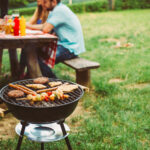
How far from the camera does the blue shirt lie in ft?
14.6

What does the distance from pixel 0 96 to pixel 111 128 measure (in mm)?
1529

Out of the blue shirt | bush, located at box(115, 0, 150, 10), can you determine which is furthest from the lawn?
bush, located at box(115, 0, 150, 10)

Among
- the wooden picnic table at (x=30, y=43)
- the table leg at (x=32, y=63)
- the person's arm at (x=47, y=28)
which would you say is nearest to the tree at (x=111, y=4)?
the person's arm at (x=47, y=28)

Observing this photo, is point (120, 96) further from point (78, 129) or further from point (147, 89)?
point (78, 129)

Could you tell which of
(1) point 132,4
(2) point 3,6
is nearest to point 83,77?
(2) point 3,6

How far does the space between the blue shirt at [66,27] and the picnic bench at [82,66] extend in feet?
0.67

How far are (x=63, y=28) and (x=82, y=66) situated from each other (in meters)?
0.80

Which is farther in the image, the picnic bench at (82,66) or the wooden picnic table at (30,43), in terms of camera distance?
the picnic bench at (82,66)

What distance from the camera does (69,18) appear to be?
15.0ft

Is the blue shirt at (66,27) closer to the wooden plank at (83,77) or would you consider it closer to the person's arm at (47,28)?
the person's arm at (47,28)

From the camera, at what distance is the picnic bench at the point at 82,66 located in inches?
169

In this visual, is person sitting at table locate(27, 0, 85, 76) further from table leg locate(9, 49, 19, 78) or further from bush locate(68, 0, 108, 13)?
bush locate(68, 0, 108, 13)

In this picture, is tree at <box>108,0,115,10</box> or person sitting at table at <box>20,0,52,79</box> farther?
tree at <box>108,0,115,10</box>

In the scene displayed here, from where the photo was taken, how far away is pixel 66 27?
466 centimetres
